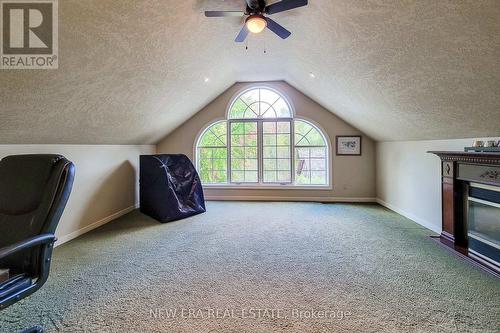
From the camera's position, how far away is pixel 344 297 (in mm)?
1940

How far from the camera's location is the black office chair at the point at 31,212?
1316 mm

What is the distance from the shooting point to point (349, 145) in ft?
18.0

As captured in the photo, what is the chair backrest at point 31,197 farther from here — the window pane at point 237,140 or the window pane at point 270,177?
the window pane at point 270,177

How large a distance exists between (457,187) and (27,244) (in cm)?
397

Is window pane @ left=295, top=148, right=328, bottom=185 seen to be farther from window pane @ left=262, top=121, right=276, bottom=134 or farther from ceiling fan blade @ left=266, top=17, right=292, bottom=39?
ceiling fan blade @ left=266, top=17, right=292, bottom=39

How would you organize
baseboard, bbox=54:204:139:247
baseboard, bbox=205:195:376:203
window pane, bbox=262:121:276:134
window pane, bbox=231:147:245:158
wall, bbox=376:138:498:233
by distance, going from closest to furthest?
1. baseboard, bbox=54:204:139:247
2. wall, bbox=376:138:498:233
3. baseboard, bbox=205:195:376:203
4. window pane, bbox=262:121:276:134
5. window pane, bbox=231:147:245:158

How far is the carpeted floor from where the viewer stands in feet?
5.50

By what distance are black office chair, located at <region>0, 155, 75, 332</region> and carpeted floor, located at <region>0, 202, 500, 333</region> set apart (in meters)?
0.59

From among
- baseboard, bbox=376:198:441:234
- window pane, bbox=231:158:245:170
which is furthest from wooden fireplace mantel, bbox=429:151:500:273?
window pane, bbox=231:158:245:170

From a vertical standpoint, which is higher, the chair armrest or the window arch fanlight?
the window arch fanlight

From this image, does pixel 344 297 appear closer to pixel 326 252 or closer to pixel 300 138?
pixel 326 252

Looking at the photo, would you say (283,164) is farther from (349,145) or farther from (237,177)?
(349,145)

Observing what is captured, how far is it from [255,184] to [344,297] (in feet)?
12.9

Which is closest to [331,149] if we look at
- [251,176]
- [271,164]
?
[271,164]
